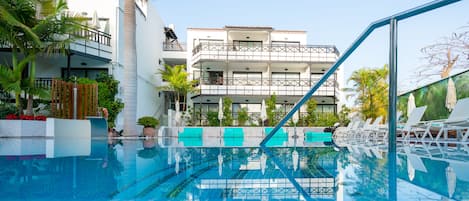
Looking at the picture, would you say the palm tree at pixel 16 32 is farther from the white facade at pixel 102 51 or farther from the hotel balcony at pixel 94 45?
the hotel balcony at pixel 94 45

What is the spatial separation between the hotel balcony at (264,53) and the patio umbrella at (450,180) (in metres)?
21.8

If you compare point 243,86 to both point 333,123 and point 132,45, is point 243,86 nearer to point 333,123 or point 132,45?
point 333,123

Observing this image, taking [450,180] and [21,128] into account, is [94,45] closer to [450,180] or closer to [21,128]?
[21,128]

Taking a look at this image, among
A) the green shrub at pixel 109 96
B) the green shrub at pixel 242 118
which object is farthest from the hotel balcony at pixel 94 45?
the green shrub at pixel 242 118

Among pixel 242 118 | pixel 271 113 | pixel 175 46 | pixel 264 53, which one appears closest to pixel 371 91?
pixel 264 53

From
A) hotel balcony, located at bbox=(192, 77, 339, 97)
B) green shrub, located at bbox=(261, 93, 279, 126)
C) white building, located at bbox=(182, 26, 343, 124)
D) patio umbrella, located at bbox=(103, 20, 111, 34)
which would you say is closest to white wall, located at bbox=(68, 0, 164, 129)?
patio umbrella, located at bbox=(103, 20, 111, 34)

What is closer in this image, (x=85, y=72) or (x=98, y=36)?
(x=98, y=36)

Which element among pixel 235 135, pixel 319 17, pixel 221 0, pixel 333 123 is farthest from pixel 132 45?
pixel 319 17

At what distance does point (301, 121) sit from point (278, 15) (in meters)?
9.24

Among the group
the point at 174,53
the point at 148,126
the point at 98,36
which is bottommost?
the point at 148,126

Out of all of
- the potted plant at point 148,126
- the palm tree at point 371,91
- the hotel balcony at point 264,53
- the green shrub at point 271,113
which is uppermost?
the hotel balcony at point 264,53

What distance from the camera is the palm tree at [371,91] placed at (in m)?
25.8

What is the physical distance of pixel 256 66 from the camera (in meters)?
27.6

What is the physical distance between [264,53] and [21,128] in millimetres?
16637
